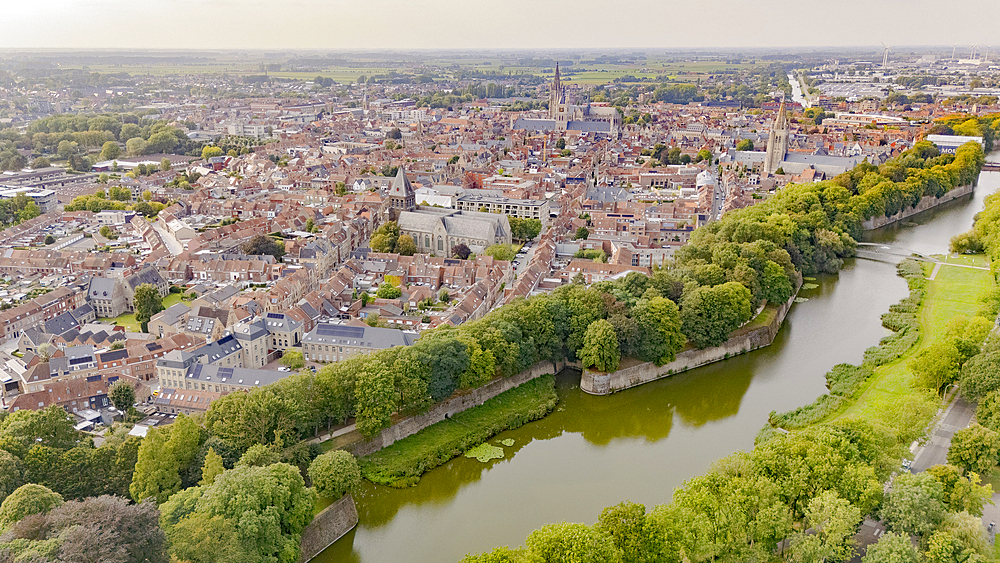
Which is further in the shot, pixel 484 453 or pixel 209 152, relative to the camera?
pixel 209 152

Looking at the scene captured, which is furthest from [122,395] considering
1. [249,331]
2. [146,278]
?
[146,278]

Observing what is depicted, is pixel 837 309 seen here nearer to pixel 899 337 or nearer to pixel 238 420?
pixel 899 337

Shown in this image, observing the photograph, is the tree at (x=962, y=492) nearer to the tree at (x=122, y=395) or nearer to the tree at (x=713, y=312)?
the tree at (x=713, y=312)

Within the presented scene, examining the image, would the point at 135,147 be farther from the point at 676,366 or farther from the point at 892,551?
the point at 892,551

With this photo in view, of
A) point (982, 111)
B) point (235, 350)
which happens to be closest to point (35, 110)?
point (235, 350)

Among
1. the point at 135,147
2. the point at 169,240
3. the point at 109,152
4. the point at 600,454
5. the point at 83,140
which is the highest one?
the point at 83,140

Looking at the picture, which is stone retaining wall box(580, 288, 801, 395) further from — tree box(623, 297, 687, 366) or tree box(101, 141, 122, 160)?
tree box(101, 141, 122, 160)

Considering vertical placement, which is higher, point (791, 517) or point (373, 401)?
point (373, 401)

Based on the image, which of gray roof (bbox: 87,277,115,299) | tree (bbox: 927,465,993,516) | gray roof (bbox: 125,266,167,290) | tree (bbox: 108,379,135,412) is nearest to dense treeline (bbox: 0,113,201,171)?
gray roof (bbox: 125,266,167,290)
